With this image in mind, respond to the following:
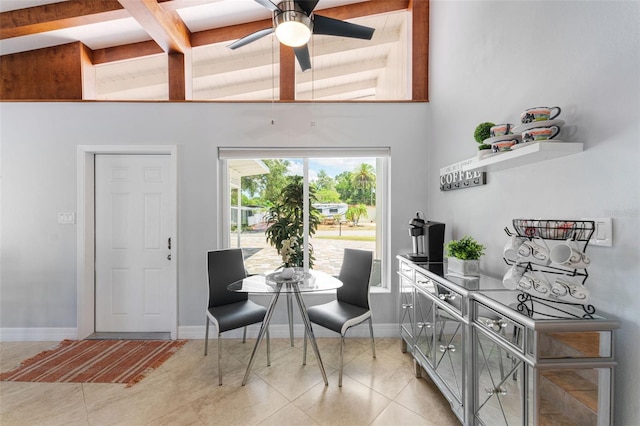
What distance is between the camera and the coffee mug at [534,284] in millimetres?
1345

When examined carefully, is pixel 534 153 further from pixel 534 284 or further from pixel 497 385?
pixel 497 385

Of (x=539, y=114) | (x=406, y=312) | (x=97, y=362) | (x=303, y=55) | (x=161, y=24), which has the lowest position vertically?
(x=97, y=362)

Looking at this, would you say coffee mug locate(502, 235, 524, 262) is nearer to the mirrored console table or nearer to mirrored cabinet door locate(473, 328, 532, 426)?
the mirrored console table

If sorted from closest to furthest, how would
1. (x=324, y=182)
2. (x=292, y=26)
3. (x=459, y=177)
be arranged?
(x=292, y=26), (x=459, y=177), (x=324, y=182)

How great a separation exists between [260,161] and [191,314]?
1.86 m

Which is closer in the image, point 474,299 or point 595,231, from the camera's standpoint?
point 595,231

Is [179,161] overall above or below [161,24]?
below

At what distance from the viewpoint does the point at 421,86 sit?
3.33 metres

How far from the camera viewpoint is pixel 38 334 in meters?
3.22

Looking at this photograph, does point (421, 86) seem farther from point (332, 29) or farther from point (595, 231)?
point (595, 231)

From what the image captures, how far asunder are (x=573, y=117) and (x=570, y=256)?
720mm

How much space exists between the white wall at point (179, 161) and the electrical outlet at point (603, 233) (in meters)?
1.96

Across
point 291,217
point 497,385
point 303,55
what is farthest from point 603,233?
A: point 291,217

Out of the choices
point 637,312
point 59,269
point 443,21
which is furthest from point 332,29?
point 59,269
